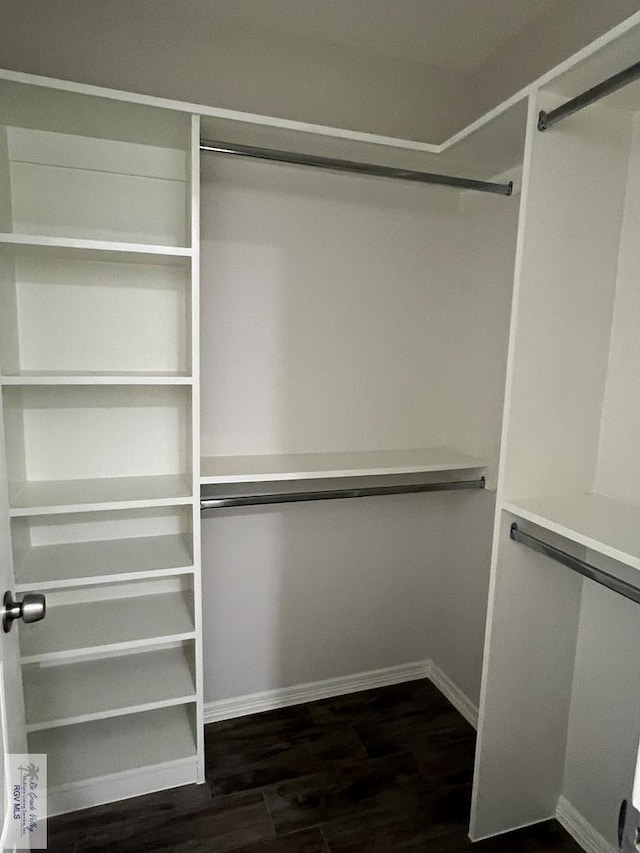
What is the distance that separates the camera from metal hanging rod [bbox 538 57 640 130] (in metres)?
1.21

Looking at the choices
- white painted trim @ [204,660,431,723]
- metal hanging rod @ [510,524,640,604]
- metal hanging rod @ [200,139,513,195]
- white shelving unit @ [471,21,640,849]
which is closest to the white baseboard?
white painted trim @ [204,660,431,723]

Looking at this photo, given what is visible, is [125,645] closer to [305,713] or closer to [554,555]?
[305,713]

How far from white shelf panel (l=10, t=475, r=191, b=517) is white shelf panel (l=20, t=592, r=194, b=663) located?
446 mm

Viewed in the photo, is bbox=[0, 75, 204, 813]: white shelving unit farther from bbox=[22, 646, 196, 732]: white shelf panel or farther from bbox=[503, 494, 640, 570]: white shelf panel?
bbox=[503, 494, 640, 570]: white shelf panel

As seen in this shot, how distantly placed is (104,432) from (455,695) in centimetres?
184

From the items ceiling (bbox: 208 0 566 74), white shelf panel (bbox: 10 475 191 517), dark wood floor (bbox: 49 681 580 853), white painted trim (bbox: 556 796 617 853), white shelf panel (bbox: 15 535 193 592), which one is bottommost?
dark wood floor (bbox: 49 681 580 853)

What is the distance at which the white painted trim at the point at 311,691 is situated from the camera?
2.29 m

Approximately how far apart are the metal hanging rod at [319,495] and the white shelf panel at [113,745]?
867mm

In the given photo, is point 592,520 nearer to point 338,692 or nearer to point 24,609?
point 24,609

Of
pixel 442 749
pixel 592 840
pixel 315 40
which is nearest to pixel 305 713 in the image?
pixel 442 749

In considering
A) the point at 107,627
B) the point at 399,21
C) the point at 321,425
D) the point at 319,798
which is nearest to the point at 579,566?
the point at 321,425

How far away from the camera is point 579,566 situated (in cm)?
147

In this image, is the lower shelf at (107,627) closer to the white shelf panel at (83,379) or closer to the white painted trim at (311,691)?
the white painted trim at (311,691)

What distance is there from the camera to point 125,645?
5.76 ft
